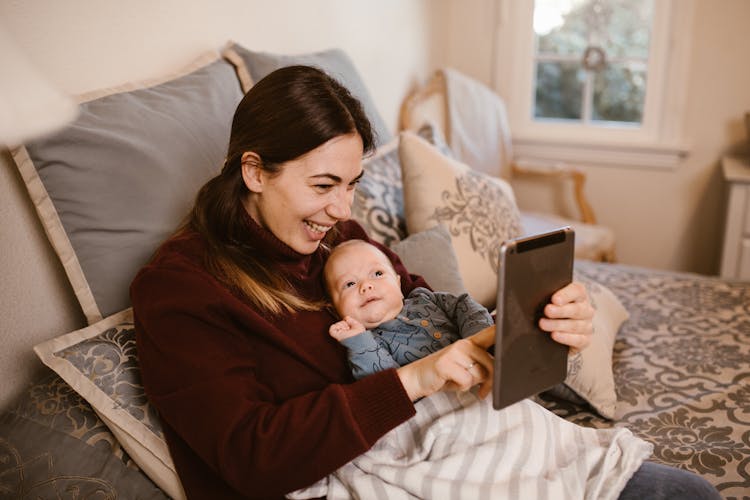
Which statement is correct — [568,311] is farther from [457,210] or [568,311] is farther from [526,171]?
[526,171]

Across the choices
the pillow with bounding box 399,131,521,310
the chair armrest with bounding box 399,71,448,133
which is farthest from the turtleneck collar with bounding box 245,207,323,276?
the chair armrest with bounding box 399,71,448,133

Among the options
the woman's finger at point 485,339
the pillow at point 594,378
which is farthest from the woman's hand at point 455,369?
the pillow at point 594,378

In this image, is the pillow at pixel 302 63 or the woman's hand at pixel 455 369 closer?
the woman's hand at pixel 455 369

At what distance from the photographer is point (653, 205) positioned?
3.08 metres

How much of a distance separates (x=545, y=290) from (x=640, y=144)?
7.63ft

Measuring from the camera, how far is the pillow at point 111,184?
1.12m

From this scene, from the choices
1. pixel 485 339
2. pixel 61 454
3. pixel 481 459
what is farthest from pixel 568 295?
pixel 61 454

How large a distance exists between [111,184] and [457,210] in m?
0.86

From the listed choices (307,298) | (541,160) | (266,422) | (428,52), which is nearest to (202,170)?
(307,298)

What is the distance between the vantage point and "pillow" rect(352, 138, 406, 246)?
5.37 ft

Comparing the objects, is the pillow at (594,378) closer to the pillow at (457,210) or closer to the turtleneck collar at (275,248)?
the pillow at (457,210)

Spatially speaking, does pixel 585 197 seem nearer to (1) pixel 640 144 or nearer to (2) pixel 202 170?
(1) pixel 640 144

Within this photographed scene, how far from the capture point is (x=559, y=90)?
10.5ft

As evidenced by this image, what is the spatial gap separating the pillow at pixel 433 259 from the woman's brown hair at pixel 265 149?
42 centimetres
